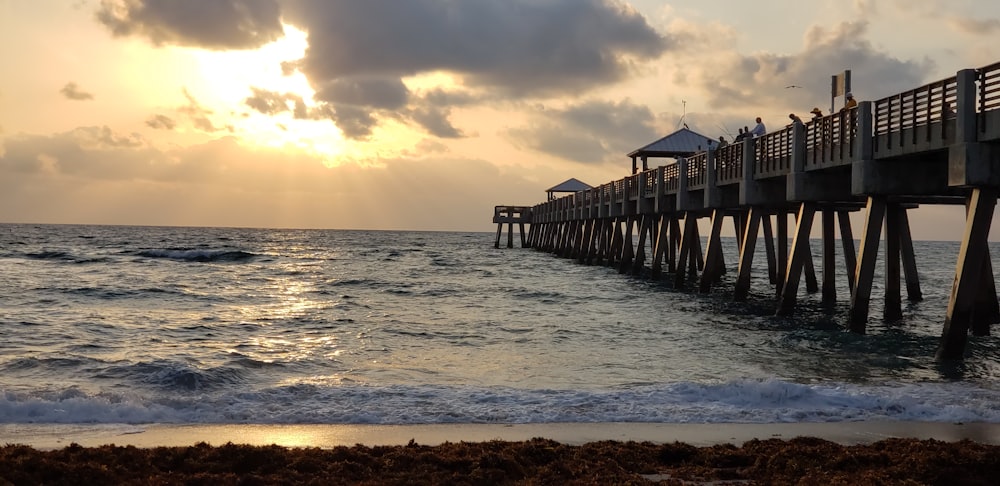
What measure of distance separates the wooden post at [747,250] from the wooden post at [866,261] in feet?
15.8

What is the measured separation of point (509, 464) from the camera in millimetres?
6383

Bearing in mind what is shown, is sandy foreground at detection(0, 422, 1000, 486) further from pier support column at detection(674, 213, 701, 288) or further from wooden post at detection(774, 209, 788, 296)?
pier support column at detection(674, 213, 701, 288)

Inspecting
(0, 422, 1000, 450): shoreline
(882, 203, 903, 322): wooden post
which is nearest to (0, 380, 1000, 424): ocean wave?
(0, 422, 1000, 450): shoreline

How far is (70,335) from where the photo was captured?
50.5ft

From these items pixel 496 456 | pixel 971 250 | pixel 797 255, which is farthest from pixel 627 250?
pixel 496 456

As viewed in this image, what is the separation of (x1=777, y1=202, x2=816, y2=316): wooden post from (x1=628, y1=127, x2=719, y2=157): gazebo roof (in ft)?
61.4

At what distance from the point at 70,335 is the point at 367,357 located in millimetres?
6067

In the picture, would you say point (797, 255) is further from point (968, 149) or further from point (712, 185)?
point (968, 149)

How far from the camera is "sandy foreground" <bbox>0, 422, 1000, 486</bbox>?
607 centimetres

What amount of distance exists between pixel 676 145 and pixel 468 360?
86.3ft

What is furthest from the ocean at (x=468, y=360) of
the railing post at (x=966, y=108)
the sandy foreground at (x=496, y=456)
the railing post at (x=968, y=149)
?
the railing post at (x=966, y=108)

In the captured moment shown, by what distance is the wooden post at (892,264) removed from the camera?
64.1 feet

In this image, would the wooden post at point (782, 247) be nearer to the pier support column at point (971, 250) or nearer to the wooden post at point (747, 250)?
the wooden post at point (747, 250)

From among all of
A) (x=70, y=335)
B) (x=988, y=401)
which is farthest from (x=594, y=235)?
(x=988, y=401)
